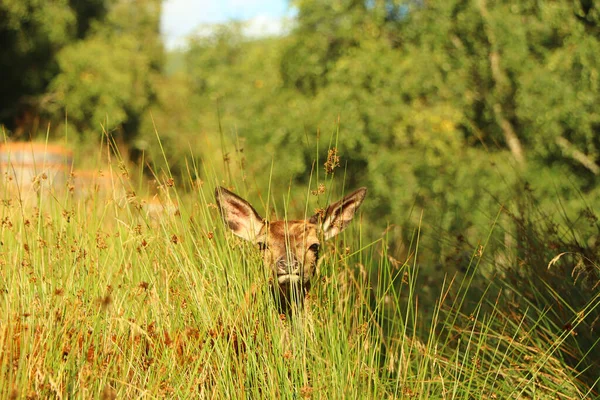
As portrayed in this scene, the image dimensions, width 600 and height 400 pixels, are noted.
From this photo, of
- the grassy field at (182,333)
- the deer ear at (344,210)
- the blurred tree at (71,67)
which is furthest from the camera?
the blurred tree at (71,67)

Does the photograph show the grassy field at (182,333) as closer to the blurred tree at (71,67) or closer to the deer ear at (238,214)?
the deer ear at (238,214)

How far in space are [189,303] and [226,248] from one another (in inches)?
21.3

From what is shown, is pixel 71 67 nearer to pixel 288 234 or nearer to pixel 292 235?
pixel 292 235

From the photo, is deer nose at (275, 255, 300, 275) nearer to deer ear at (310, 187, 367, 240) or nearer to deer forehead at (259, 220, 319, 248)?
deer forehead at (259, 220, 319, 248)

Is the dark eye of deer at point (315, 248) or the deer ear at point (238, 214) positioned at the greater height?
the deer ear at point (238, 214)

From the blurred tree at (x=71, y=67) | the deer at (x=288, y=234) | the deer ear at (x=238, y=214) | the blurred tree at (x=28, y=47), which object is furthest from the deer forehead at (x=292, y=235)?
the blurred tree at (x=28, y=47)

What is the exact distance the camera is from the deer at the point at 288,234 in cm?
489

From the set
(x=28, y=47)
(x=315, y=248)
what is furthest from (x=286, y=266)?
(x=28, y=47)

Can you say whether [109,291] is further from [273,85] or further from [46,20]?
[46,20]

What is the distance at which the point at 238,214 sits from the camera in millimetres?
5117

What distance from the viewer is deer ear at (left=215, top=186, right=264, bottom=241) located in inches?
196

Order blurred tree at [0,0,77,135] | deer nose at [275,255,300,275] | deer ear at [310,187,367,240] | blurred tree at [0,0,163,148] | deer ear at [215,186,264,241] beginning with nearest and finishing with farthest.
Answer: deer nose at [275,255,300,275], deer ear at [215,186,264,241], deer ear at [310,187,367,240], blurred tree at [0,0,77,135], blurred tree at [0,0,163,148]

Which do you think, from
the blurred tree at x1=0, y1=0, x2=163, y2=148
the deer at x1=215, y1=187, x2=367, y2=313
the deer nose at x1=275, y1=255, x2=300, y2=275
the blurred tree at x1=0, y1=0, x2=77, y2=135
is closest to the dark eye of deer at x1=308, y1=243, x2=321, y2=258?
the deer at x1=215, y1=187, x2=367, y2=313

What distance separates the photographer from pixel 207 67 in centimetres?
5288
